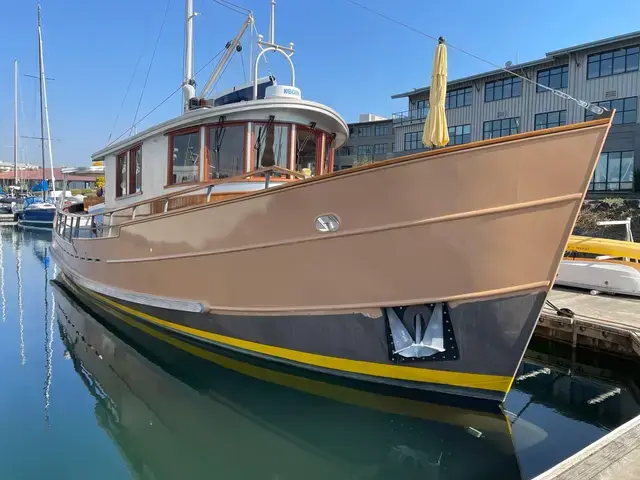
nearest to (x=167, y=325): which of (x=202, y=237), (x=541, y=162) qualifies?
(x=202, y=237)

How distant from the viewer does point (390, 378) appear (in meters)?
4.91

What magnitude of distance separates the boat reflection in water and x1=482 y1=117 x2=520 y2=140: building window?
25034 millimetres

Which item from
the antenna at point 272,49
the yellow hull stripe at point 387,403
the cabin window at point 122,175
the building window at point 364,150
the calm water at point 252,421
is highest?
the building window at point 364,150

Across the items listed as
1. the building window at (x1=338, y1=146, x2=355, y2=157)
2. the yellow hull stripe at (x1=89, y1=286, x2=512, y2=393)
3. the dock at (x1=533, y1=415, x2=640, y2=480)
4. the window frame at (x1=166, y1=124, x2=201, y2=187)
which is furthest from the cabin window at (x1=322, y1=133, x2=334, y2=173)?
the building window at (x1=338, y1=146, x2=355, y2=157)

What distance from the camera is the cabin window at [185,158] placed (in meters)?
6.56

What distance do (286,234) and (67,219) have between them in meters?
7.68

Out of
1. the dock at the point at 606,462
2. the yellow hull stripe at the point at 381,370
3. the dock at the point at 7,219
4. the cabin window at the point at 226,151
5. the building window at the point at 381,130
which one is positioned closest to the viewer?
the dock at the point at 606,462

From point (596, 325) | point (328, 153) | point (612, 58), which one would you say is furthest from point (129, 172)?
point (612, 58)

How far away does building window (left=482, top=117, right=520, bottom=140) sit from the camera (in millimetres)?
27297

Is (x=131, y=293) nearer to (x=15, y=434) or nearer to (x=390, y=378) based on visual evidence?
(x=15, y=434)

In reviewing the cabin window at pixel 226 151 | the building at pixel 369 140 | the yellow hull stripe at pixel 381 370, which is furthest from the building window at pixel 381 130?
the yellow hull stripe at pixel 381 370

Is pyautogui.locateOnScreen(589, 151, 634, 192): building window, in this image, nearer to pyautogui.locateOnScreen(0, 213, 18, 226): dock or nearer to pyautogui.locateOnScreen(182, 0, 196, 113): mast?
pyautogui.locateOnScreen(182, 0, 196, 113): mast

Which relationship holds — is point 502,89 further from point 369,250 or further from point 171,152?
point 369,250

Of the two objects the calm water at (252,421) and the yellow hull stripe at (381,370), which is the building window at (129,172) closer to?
the calm water at (252,421)
